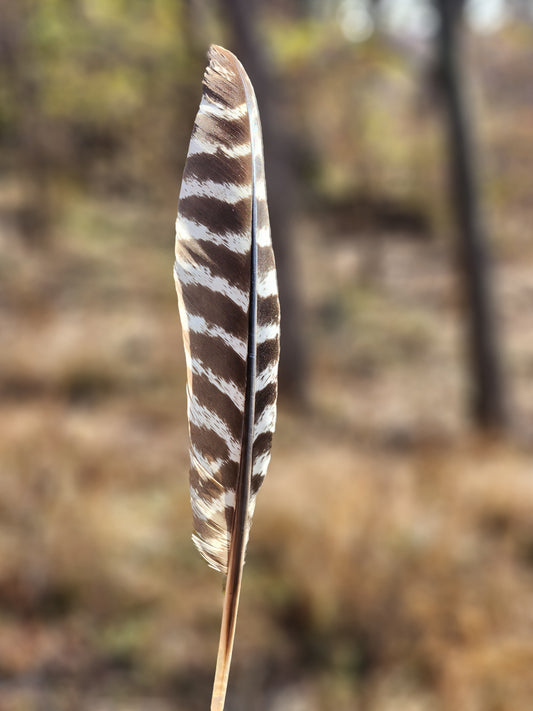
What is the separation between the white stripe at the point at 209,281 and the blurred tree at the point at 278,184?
16.4 ft

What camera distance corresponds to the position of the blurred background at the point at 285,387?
9.09 ft

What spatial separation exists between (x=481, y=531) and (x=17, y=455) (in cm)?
262

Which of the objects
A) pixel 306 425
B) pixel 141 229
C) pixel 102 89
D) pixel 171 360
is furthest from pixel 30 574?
pixel 141 229

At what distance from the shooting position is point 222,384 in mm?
668

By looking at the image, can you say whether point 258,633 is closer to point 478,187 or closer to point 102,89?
point 478,187

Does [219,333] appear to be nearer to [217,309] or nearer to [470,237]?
[217,309]

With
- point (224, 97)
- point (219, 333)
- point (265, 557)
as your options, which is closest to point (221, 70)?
point (224, 97)

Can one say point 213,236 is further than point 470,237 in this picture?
No

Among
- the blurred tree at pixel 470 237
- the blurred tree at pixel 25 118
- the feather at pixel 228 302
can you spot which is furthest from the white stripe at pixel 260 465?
the blurred tree at pixel 25 118

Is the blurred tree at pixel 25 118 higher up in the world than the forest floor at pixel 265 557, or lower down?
higher up

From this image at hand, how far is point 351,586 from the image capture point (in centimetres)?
304

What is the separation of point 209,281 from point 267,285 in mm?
54

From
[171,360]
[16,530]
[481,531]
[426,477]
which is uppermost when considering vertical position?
[171,360]

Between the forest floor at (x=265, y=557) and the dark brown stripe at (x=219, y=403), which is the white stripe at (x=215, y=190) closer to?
the dark brown stripe at (x=219, y=403)
